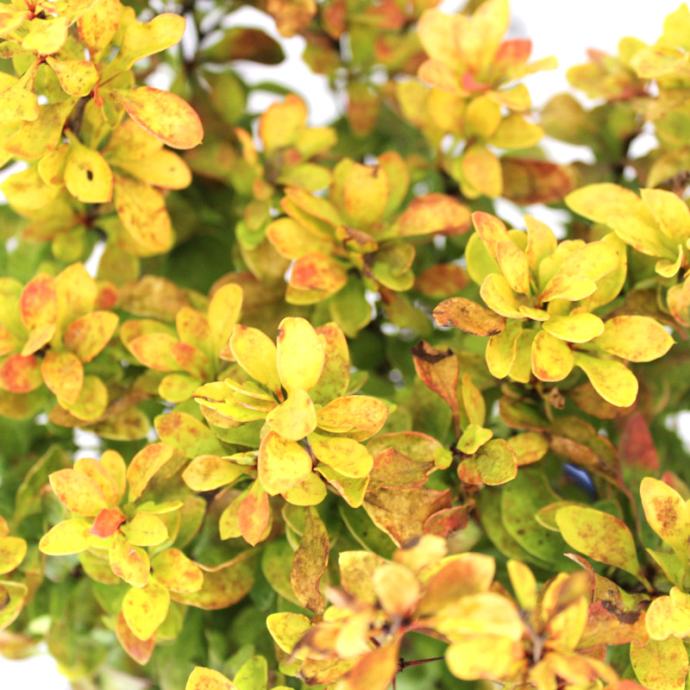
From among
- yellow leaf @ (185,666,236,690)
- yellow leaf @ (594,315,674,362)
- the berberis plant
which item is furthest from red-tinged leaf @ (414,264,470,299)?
yellow leaf @ (185,666,236,690)

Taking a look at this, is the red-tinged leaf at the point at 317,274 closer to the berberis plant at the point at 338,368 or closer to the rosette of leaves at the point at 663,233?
the berberis plant at the point at 338,368

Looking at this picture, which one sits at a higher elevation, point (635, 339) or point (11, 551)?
point (635, 339)

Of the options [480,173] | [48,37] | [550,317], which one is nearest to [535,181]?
[480,173]

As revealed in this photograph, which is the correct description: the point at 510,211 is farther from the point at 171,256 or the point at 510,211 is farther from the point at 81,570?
the point at 81,570

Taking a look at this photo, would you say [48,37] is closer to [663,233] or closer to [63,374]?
[63,374]

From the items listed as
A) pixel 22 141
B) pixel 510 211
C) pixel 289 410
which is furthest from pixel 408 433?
pixel 510 211

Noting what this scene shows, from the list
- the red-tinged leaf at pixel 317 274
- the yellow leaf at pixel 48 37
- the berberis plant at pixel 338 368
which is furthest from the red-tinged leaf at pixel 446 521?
the yellow leaf at pixel 48 37

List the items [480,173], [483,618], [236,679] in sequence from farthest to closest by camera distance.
→ [480,173] < [236,679] < [483,618]

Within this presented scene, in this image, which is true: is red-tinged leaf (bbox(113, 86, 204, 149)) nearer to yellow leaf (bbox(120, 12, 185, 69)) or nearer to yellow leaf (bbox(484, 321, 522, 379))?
yellow leaf (bbox(120, 12, 185, 69))
